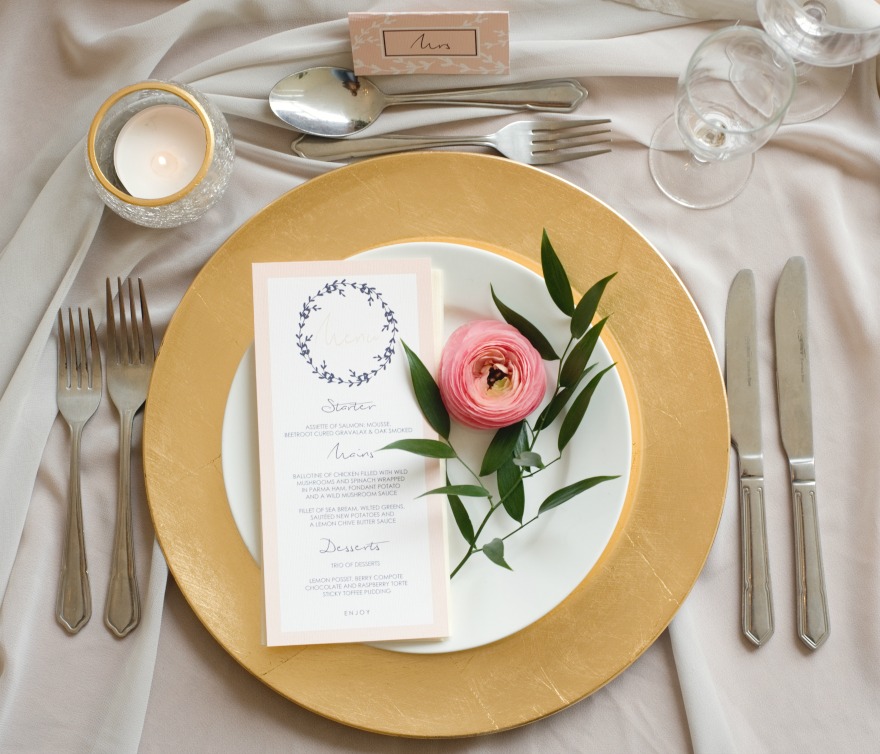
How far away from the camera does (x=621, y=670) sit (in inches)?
28.8

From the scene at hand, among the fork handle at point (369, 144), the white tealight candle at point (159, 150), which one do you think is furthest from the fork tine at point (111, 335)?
the fork handle at point (369, 144)

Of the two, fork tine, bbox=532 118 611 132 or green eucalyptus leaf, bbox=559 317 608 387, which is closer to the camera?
green eucalyptus leaf, bbox=559 317 608 387

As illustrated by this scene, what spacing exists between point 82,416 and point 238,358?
19 cm

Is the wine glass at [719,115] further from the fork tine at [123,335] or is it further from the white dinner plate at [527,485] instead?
the fork tine at [123,335]

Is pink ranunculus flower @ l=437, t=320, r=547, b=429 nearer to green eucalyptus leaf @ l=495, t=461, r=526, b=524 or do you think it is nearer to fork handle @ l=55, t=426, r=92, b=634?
green eucalyptus leaf @ l=495, t=461, r=526, b=524

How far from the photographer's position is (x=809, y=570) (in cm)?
79

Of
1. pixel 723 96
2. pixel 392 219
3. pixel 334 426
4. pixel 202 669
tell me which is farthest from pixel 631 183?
pixel 202 669

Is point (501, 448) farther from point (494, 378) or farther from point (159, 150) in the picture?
point (159, 150)

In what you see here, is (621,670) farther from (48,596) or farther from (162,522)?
(48,596)

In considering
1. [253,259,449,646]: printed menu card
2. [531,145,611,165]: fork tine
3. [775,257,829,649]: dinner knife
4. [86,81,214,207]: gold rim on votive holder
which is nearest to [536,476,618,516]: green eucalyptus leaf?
[253,259,449,646]: printed menu card

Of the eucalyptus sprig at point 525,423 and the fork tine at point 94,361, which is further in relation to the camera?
the fork tine at point 94,361

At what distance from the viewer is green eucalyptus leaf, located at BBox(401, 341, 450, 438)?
71cm

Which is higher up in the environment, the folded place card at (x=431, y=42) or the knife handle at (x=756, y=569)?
the folded place card at (x=431, y=42)

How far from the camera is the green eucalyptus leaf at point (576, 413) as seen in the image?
27.6 inches
